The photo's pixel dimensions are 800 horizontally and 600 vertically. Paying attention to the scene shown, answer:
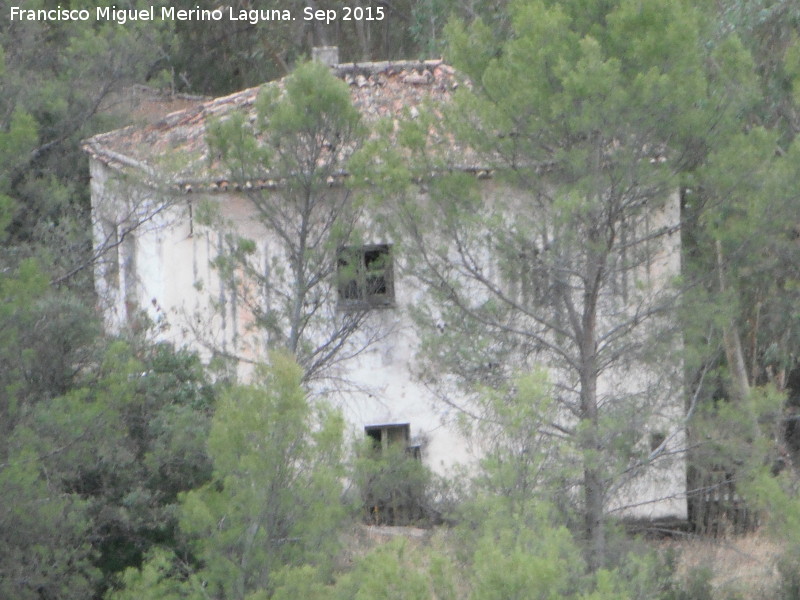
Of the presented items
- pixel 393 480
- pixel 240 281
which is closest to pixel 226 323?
pixel 240 281

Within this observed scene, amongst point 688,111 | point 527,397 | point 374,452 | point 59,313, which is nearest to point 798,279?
point 688,111

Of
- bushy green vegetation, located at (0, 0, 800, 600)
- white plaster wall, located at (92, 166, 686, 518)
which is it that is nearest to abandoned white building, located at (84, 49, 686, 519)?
white plaster wall, located at (92, 166, 686, 518)

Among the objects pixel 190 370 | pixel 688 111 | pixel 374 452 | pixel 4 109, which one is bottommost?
pixel 374 452

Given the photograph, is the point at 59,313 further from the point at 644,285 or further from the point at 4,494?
the point at 644,285

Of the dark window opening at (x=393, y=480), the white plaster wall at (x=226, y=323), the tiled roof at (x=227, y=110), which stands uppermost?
the tiled roof at (x=227, y=110)

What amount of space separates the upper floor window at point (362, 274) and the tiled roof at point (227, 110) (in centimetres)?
230

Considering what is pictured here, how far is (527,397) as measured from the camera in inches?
301

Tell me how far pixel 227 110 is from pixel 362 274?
3558mm

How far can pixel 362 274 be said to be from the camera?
1131 cm

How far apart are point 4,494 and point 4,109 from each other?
6.71 m

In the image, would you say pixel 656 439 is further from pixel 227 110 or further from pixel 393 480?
pixel 227 110

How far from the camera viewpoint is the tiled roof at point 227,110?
1369cm

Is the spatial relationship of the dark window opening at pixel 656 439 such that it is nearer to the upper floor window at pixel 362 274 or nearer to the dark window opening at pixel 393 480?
the dark window opening at pixel 393 480

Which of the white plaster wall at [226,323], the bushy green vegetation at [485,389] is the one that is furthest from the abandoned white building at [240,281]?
the bushy green vegetation at [485,389]
